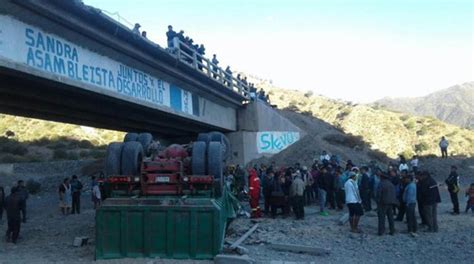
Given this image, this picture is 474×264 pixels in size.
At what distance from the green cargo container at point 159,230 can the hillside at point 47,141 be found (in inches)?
1664

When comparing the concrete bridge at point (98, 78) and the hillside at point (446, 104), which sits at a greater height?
the hillside at point (446, 104)

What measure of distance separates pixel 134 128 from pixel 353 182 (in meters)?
15.5

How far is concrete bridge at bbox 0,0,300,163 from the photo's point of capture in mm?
11977

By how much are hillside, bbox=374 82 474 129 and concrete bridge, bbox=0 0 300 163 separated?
11463 centimetres

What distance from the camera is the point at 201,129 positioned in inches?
1151

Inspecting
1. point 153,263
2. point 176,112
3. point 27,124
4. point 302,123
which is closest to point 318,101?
point 302,123

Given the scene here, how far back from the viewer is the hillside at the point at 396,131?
50.9 m

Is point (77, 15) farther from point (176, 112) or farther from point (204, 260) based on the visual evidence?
point (176, 112)

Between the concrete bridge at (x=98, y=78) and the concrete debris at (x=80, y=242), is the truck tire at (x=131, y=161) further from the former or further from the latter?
the concrete bridge at (x=98, y=78)

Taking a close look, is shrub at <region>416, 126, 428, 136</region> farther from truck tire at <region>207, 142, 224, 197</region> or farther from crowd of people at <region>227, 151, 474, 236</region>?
truck tire at <region>207, 142, 224, 197</region>

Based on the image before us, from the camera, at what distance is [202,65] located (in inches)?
925

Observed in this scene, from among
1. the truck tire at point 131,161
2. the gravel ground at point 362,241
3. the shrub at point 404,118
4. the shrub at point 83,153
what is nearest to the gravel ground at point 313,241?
the gravel ground at point 362,241

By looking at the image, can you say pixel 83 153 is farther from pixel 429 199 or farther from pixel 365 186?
pixel 429 199

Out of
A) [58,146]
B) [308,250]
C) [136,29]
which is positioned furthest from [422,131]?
[308,250]
